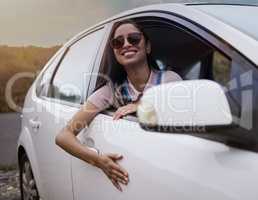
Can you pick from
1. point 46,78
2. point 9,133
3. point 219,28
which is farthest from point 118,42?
point 9,133

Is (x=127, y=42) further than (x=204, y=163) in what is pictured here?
Yes

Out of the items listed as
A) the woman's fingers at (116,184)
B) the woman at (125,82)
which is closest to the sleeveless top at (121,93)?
the woman at (125,82)

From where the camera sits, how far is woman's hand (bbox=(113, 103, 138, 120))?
2258 mm

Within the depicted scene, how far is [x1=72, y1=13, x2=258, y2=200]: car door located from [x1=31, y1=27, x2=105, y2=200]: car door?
0.48 meters

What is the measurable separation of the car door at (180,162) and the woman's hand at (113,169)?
0.03 meters

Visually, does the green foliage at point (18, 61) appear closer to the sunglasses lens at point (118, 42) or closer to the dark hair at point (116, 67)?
the dark hair at point (116, 67)

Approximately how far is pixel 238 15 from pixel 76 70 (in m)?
1.27

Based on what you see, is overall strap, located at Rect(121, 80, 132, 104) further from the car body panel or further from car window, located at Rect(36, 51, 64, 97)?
car window, located at Rect(36, 51, 64, 97)

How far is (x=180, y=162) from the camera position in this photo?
5.82 ft

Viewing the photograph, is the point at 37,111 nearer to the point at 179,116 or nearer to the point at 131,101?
the point at 131,101

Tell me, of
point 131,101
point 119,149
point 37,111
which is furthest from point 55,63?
point 119,149

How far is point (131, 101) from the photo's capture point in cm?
247

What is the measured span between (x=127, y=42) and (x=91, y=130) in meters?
0.48

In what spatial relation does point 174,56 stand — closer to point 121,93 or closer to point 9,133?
point 121,93
